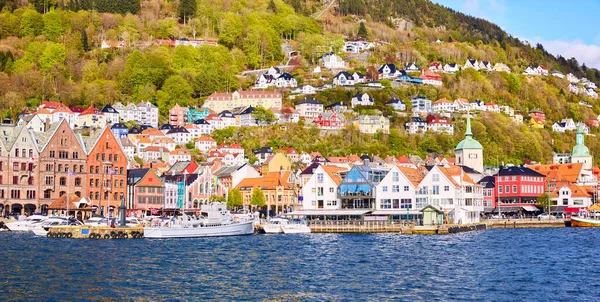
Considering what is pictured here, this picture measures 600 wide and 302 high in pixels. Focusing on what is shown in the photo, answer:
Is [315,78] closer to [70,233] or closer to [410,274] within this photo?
[70,233]

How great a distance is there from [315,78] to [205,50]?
27.6 meters

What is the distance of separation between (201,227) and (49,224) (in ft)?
53.4

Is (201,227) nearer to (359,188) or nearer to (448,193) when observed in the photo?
(359,188)

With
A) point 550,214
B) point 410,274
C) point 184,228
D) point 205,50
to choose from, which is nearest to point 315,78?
point 205,50

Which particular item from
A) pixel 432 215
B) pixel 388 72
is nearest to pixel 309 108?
pixel 388 72

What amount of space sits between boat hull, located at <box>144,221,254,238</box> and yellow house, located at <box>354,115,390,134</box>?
264 feet

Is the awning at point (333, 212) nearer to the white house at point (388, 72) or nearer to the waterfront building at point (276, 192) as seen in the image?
the waterfront building at point (276, 192)

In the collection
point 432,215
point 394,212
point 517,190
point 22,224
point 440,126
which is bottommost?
point 22,224

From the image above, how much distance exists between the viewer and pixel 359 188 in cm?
9138

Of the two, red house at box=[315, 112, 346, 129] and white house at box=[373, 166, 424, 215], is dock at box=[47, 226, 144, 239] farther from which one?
red house at box=[315, 112, 346, 129]

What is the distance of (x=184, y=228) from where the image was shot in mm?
75812

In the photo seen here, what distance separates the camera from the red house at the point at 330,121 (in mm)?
155875

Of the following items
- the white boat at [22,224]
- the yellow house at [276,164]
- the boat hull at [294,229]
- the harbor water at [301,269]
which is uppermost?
the yellow house at [276,164]

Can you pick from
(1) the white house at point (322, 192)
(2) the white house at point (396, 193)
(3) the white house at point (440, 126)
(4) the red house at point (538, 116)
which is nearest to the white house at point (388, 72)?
(3) the white house at point (440, 126)
